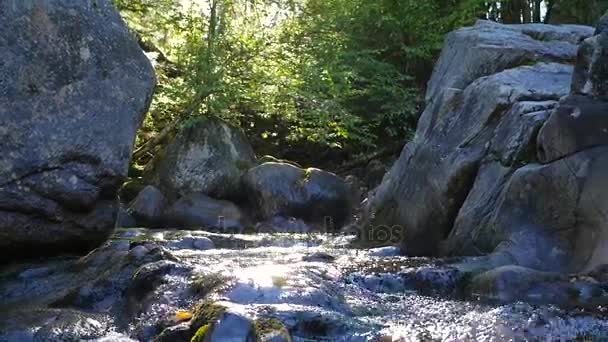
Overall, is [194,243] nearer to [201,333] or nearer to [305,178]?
[305,178]

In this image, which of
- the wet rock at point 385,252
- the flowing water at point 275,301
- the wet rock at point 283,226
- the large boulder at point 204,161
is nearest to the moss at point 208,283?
the flowing water at point 275,301

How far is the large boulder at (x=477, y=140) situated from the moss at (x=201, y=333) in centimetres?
433


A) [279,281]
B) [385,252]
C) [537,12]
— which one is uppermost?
[537,12]

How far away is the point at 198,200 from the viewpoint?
1393 centimetres

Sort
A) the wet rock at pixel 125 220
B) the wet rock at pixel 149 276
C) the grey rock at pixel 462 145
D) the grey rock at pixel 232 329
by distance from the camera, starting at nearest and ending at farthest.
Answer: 1. the grey rock at pixel 232 329
2. the wet rock at pixel 149 276
3. the grey rock at pixel 462 145
4. the wet rock at pixel 125 220

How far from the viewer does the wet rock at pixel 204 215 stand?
43.5 feet

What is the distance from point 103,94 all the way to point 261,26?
28.0ft

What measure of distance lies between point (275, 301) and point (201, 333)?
1.03 meters

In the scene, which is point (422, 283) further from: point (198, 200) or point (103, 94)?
point (198, 200)

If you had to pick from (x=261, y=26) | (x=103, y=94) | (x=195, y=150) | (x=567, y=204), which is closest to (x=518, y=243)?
(x=567, y=204)

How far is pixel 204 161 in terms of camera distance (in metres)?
15.0

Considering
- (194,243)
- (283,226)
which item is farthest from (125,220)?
(194,243)

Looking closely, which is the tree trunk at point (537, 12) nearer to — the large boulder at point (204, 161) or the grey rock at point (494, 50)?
the grey rock at point (494, 50)

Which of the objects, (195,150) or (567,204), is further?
(195,150)
